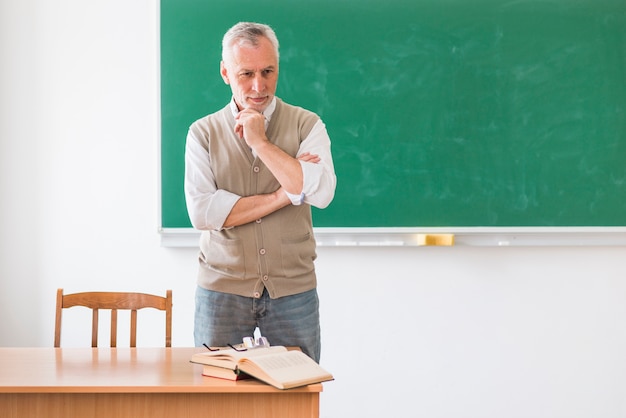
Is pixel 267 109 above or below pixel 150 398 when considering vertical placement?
above

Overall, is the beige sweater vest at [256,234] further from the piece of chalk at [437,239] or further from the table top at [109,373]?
the piece of chalk at [437,239]

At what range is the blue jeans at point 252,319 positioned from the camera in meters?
2.45

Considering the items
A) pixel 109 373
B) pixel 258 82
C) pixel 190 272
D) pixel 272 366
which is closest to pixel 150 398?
pixel 109 373

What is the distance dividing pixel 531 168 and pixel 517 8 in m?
0.82

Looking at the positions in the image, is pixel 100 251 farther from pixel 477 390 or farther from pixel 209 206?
pixel 477 390

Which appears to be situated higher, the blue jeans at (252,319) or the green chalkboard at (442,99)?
the green chalkboard at (442,99)

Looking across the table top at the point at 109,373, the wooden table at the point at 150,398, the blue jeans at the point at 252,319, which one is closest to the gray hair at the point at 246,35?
the blue jeans at the point at 252,319

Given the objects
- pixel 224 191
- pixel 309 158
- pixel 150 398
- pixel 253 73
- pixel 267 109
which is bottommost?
pixel 150 398

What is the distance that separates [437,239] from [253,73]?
1.52 meters

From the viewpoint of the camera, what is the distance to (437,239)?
3605 millimetres

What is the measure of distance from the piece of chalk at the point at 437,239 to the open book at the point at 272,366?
1.75 meters

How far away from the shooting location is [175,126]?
12.0 feet

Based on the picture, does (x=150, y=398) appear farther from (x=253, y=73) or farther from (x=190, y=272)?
(x=190, y=272)

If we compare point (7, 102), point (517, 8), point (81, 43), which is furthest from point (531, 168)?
point (7, 102)
